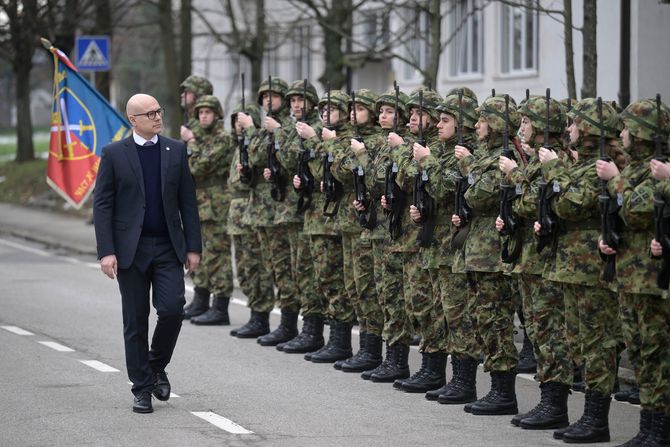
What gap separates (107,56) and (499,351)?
50.9 ft

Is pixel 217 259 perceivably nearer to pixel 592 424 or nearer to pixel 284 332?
pixel 284 332

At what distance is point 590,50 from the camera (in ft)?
48.3

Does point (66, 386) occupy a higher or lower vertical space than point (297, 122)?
lower

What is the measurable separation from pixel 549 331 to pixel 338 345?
326cm

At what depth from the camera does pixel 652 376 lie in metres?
8.17

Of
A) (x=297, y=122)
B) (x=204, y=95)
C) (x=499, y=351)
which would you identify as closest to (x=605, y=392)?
(x=499, y=351)

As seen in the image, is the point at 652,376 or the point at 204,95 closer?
the point at 652,376

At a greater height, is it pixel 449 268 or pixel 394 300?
pixel 449 268

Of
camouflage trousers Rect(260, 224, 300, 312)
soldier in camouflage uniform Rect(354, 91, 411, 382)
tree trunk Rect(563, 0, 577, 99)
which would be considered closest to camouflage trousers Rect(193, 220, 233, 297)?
camouflage trousers Rect(260, 224, 300, 312)

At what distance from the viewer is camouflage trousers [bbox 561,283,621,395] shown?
8633 mm

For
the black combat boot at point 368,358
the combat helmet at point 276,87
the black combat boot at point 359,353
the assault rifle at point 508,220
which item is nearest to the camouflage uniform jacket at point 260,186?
the combat helmet at point 276,87

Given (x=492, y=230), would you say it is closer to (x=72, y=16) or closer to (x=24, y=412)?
(x=24, y=412)

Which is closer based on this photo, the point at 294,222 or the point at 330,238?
the point at 330,238

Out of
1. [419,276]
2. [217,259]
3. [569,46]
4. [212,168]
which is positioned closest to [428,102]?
[419,276]
